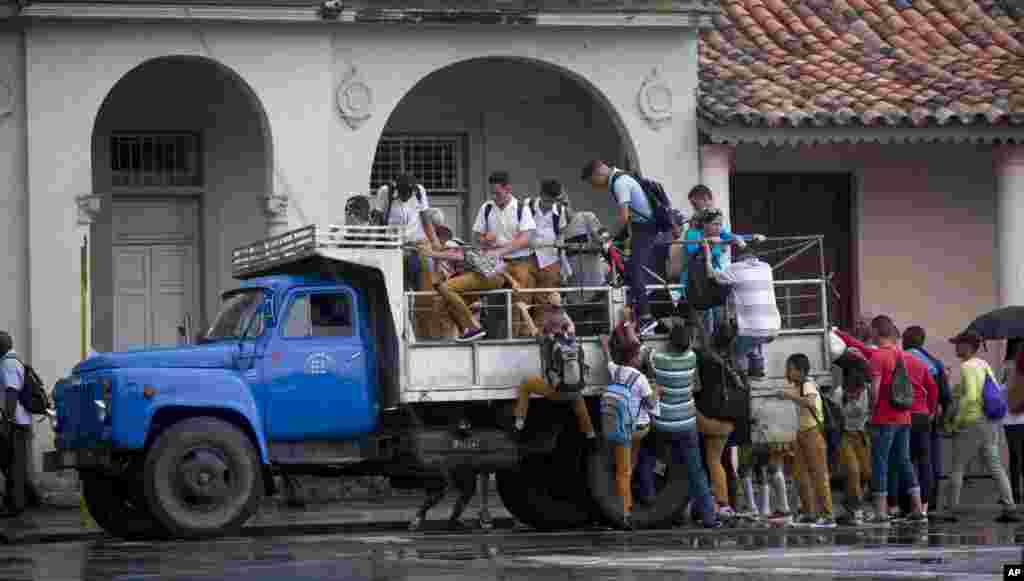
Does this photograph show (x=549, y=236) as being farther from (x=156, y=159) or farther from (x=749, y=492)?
(x=156, y=159)

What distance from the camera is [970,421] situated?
70.2 ft

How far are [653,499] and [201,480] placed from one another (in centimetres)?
375

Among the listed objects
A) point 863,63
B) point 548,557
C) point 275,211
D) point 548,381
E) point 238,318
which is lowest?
point 548,557

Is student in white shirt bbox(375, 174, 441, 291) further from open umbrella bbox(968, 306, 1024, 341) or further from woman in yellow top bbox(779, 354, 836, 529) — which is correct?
open umbrella bbox(968, 306, 1024, 341)

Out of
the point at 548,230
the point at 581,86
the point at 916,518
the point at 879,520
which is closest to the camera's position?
the point at 879,520

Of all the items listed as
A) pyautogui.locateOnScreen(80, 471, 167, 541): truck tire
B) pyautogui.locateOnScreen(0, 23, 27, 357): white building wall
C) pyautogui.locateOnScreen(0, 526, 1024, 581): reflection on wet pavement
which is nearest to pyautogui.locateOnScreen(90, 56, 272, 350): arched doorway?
pyautogui.locateOnScreen(0, 23, 27, 357): white building wall

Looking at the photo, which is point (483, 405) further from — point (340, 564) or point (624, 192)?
point (340, 564)

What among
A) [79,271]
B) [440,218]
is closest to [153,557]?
[440,218]

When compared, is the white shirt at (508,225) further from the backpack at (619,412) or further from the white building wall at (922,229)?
the white building wall at (922,229)

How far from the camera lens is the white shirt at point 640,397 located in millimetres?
18609

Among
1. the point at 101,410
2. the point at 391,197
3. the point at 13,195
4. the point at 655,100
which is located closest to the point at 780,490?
the point at 391,197

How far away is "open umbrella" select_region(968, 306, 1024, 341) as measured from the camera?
24.0 meters

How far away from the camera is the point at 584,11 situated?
80.9 feet

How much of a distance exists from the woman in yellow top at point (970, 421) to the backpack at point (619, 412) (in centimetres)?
381
